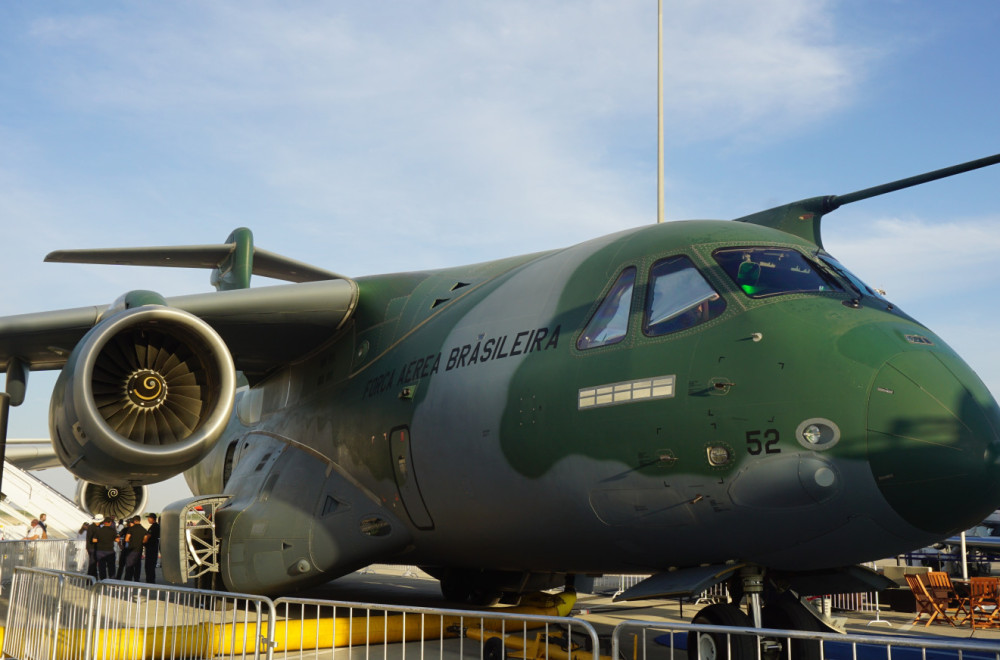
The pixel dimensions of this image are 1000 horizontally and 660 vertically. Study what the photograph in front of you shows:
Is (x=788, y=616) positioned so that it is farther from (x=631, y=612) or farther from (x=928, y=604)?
(x=928, y=604)

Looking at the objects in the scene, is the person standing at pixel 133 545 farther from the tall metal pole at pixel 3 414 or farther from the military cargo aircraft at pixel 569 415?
the military cargo aircraft at pixel 569 415

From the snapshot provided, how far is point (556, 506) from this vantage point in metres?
7.25

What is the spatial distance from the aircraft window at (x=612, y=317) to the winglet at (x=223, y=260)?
256 inches

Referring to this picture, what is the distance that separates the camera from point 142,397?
8.76 metres

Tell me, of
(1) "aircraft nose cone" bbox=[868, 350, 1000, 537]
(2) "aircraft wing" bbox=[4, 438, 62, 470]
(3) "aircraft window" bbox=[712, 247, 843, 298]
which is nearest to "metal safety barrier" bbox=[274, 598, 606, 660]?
(1) "aircraft nose cone" bbox=[868, 350, 1000, 537]

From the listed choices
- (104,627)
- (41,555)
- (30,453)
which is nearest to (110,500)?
(41,555)

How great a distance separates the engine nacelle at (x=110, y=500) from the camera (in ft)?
63.7

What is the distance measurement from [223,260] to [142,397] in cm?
649

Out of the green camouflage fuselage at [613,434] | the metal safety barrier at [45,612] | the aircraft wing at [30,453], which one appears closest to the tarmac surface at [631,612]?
the green camouflage fuselage at [613,434]

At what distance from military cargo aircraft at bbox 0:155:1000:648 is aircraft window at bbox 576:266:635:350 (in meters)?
0.03

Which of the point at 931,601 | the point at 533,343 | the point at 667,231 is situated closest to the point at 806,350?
the point at 667,231

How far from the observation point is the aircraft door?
346 inches

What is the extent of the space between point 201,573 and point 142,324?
3.05 m

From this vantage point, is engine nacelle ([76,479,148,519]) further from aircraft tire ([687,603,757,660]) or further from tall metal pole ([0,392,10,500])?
aircraft tire ([687,603,757,660])
